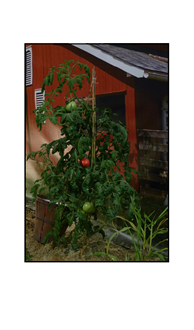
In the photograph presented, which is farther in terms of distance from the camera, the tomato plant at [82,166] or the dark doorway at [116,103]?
the dark doorway at [116,103]

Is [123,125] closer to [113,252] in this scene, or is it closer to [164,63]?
[164,63]

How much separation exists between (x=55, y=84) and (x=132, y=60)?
2.19 ft

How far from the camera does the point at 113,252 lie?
2436mm

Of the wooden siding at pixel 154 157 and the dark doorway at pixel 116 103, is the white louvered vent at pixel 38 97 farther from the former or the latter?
the wooden siding at pixel 154 157

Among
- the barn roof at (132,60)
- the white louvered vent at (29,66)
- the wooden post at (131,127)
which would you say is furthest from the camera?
the white louvered vent at (29,66)

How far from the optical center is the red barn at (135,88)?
2.36 metres

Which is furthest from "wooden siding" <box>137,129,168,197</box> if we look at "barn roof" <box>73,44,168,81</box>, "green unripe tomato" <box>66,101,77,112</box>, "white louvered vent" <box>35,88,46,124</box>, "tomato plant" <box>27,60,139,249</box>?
"white louvered vent" <box>35,88,46,124</box>

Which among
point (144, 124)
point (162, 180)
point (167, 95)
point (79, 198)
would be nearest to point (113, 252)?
point (79, 198)

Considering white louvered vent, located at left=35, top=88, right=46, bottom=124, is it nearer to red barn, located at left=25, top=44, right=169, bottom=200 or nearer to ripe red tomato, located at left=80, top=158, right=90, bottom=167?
red barn, located at left=25, top=44, right=169, bottom=200

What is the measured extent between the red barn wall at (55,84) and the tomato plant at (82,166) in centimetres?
15

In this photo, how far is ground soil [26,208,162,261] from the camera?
7.91 feet

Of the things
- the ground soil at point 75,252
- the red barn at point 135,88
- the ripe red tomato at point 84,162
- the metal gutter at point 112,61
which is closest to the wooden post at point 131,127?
the red barn at point 135,88

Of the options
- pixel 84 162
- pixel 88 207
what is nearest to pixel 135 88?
pixel 84 162

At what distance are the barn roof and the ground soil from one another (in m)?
1.22
